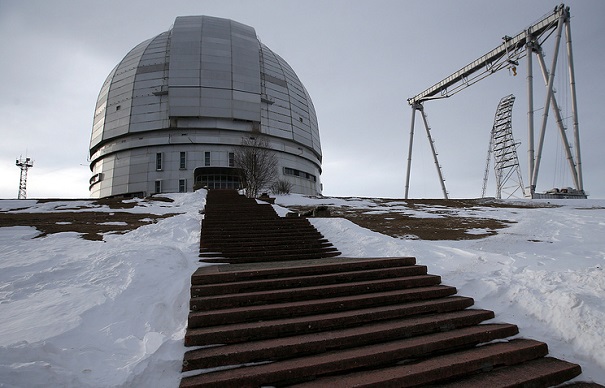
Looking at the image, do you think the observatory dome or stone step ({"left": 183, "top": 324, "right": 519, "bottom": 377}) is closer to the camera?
stone step ({"left": 183, "top": 324, "right": 519, "bottom": 377})

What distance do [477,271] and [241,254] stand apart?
538 centimetres

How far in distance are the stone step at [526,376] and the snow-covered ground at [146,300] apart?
0.87 feet

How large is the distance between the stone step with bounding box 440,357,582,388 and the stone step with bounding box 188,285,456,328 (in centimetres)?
153

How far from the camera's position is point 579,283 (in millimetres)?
5008

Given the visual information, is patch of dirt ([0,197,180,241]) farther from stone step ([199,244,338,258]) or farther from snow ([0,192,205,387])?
stone step ([199,244,338,258])

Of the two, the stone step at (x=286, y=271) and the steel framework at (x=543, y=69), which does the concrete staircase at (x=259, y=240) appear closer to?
the stone step at (x=286, y=271)

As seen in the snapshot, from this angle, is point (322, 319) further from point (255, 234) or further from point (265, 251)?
point (255, 234)

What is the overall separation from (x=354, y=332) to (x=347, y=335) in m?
0.15

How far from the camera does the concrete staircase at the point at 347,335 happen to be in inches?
128

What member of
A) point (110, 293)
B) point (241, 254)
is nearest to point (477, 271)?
point (241, 254)

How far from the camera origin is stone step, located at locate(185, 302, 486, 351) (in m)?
3.71

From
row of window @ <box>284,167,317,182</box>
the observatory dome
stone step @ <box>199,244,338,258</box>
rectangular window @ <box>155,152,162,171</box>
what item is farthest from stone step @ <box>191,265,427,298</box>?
rectangular window @ <box>155,152,162,171</box>

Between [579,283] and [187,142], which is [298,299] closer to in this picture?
[579,283]

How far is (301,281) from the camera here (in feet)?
17.0
